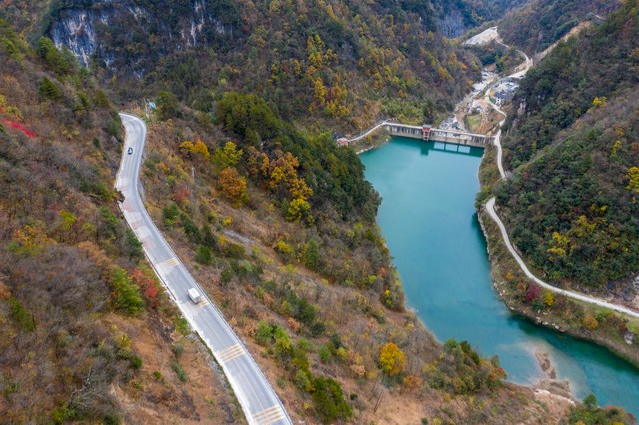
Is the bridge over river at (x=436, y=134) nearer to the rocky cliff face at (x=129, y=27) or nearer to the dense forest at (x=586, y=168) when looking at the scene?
the dense forest at (x=586, y=168)

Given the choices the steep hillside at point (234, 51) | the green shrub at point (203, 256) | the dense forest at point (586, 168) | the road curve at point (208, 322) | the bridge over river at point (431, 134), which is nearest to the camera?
the road curve at point (208, 322)

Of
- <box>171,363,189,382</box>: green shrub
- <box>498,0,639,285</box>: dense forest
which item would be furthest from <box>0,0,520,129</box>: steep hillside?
<box>171,363,189,382</box>: green shrub

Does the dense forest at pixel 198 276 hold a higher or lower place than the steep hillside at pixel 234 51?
lower

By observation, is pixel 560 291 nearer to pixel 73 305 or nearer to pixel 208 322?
pixel 208 322

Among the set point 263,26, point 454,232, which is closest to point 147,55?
point 263,26

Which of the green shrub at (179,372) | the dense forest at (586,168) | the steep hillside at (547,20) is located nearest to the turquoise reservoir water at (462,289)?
the dense forest at (586,168)

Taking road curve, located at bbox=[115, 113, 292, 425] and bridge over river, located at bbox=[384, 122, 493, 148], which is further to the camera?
bridge over river, located at bbox=[384, 122, 493, 148]

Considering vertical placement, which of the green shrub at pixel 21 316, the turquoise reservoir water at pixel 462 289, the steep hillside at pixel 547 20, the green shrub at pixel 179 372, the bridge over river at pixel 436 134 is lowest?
the turquoise reservoir water at pixel 462 289

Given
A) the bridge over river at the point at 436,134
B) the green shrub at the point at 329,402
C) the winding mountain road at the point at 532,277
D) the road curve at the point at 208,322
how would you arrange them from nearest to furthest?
the road curve at the point at 208,322 < the green shrub at the point at 329,402 < the winding mountain road at the point at 532,277 < the bridge over river at the point at 436,134

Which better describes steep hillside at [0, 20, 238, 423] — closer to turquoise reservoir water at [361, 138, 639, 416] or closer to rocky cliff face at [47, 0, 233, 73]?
turquoise reservoir water at [361, 138, 639, 416]
